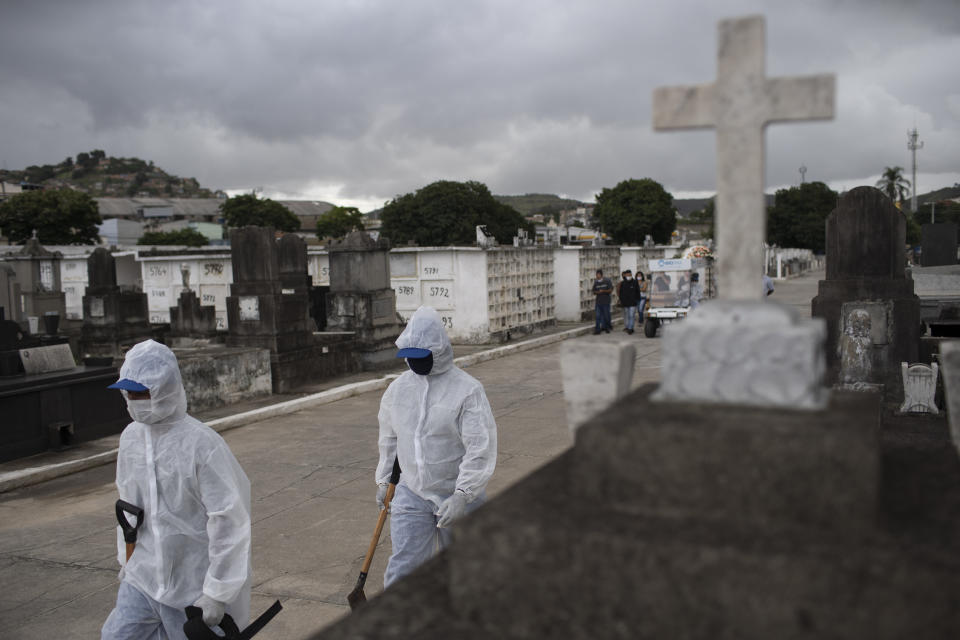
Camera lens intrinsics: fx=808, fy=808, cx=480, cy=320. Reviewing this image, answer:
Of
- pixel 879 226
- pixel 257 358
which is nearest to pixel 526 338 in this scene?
pixel 257 358

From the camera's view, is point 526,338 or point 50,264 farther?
point 50,264

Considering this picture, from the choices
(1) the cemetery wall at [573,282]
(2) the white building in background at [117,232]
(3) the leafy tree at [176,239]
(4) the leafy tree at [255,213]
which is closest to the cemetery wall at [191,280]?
(1) the cemetery wall at [573,282]

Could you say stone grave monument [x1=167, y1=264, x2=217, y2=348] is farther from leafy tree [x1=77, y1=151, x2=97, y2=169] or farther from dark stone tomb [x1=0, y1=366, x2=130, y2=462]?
leafy tree [x1=77, y1=151, x2=97, y2=169]

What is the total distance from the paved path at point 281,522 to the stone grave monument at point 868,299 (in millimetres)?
1797

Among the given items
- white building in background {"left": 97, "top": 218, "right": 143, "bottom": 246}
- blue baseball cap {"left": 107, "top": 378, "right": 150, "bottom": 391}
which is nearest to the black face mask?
blue baseball cap {"left": 107, "top": 378, "right": 150, "bottom": 391}

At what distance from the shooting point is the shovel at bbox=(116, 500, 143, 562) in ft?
11.0

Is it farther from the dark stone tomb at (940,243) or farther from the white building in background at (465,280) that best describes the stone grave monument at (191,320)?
the dark stone tomb at (940,243)

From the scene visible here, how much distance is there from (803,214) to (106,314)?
6771 centimetres

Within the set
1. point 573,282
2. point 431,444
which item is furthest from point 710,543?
point 573,282

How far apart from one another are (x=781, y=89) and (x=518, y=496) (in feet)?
3.83

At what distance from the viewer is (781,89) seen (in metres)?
1.97

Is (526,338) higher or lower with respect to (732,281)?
lower

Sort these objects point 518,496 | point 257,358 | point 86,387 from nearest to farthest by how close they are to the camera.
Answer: point 518,496 → point 86,387 → point 257,358

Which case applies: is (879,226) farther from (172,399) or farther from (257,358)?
(257,358)
